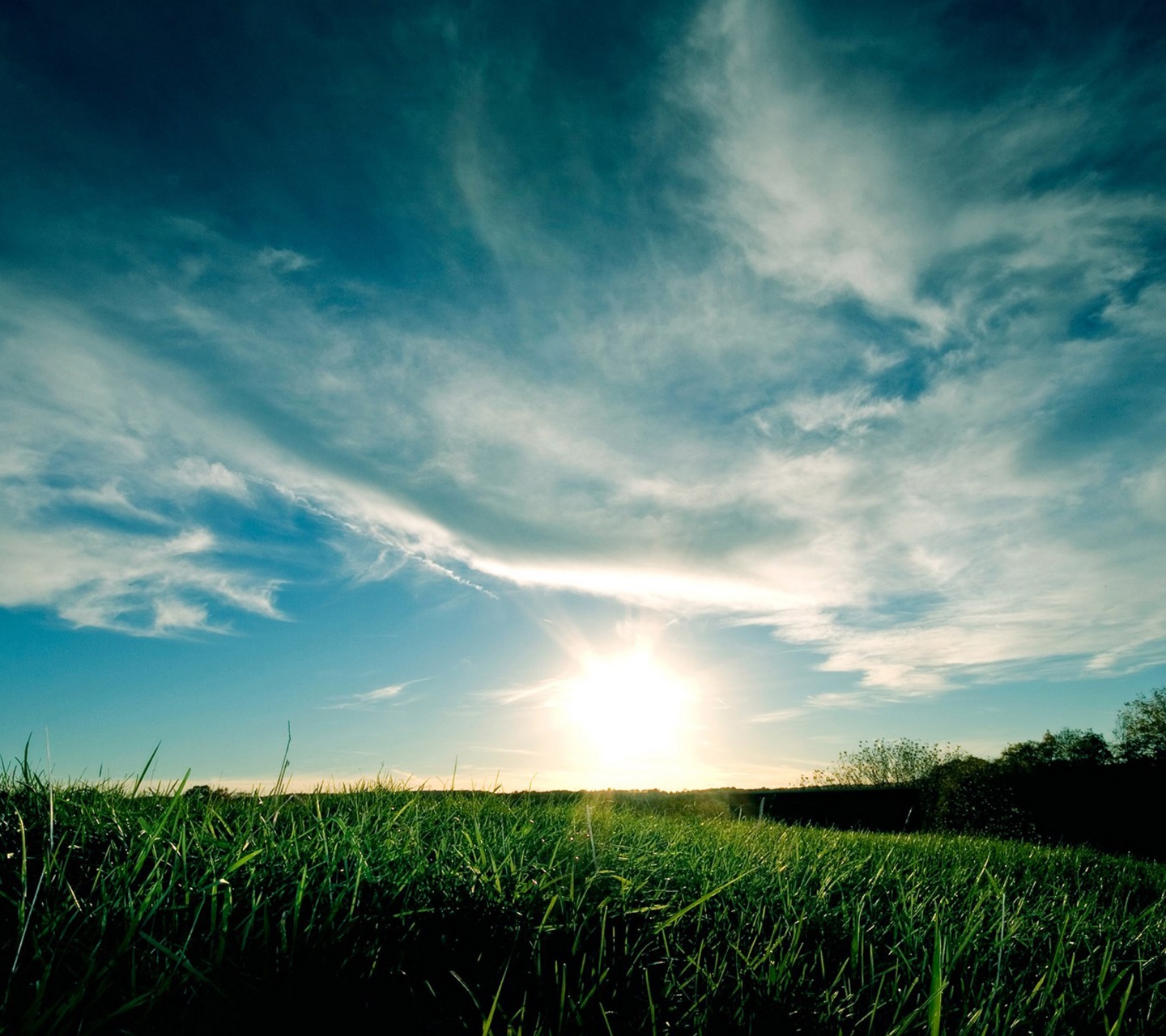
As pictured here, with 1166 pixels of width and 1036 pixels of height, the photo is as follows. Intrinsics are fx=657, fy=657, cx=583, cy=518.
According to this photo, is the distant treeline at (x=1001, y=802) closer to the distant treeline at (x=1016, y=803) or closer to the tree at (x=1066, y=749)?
the distant treeline at (x=1016, y=803)

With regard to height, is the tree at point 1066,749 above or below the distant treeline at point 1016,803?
above

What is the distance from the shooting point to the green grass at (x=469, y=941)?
4.84 ft

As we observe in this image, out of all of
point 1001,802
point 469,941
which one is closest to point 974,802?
point 1001,802

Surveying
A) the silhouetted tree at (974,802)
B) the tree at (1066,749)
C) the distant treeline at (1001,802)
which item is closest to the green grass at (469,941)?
the distant treeline at (1001,802)

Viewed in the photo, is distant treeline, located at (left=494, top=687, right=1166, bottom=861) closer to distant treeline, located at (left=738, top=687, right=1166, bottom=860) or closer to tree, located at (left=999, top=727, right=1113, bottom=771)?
distant treeline, located at (left=738, top=687, right=1166, bottom=860)

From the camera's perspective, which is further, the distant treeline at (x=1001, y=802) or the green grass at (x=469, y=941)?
the distant treeline at (x=1001, y=802)

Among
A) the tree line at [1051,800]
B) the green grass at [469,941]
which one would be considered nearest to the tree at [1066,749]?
the tree line at [1051,800]

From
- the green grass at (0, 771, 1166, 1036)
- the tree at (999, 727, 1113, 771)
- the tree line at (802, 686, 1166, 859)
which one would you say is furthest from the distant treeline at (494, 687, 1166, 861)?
the green grass at (0, 771, 1166, 1036)

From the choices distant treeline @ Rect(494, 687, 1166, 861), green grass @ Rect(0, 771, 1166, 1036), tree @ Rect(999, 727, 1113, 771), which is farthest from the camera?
tree @ Rect(999, 727, 1113, 771)

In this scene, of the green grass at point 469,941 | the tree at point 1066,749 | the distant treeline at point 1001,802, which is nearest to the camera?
the green grass at point 469,941

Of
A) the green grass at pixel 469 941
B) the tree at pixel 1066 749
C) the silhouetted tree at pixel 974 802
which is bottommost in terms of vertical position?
the green grass at pixel 469 941

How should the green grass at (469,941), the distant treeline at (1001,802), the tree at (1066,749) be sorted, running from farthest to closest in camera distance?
the tree at (1066,749)
the distant treeline at (1001,802)
the green grass at (469,941)

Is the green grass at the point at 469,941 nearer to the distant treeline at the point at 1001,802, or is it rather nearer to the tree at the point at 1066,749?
the distant treeline at the point at 1001,802

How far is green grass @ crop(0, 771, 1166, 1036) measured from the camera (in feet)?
4.84
